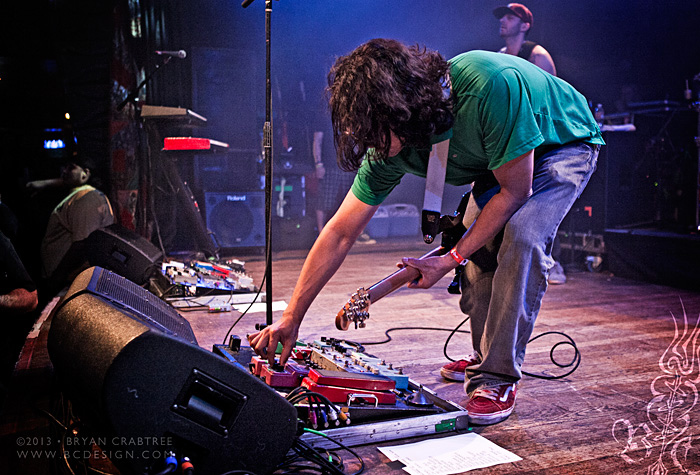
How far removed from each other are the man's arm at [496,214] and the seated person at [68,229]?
302 centimetres

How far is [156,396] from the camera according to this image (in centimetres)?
108

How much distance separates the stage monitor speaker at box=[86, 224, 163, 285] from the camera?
11.0ft

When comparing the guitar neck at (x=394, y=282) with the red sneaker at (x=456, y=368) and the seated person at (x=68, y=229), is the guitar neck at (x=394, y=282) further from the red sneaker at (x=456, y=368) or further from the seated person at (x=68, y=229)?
the seated person at (x=68, y=229)

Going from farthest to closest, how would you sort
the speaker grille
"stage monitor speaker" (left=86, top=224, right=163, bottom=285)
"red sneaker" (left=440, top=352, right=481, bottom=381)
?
"stage monitor speaker" (left=86, top=224, right=163, bottom=285), "red sneaker" (left=440, top=352, right=481, bottom=381), the speaker grille

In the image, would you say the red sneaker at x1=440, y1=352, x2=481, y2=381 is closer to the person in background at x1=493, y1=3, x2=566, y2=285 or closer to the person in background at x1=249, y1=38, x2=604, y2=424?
the person in background at x1=249, y1=38, x2=604, y2=424

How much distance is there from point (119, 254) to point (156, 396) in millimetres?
2564

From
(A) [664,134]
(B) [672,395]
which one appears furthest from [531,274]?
(A) [664,134]

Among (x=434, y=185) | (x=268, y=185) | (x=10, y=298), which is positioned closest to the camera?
(x=434, y=185)

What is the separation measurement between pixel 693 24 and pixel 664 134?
1.48m

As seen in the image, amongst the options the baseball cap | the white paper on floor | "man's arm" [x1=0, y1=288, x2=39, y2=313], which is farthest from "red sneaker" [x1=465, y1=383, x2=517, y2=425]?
the baseball cap

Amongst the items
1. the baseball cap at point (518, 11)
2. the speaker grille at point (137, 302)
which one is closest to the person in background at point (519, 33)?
the baseball cap at point (518, 11)

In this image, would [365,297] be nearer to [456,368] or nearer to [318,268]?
[318,268]

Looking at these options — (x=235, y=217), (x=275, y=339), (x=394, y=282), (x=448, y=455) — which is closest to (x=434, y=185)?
(x=394, y=282)

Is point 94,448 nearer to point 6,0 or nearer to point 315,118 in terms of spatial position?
point 6,0
